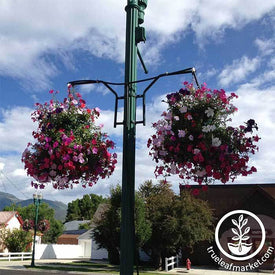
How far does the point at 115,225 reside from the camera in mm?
25188

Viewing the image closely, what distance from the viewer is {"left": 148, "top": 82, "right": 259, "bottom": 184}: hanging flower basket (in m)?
3.88

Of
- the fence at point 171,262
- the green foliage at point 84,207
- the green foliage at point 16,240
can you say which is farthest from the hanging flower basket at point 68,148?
the green foliage at point 84,207

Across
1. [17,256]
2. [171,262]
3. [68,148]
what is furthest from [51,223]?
[68,148]

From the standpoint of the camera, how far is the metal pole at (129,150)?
11.3 feet

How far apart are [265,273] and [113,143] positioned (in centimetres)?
2518

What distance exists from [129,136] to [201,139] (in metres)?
0.83

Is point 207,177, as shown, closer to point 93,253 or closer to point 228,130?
point 228,130

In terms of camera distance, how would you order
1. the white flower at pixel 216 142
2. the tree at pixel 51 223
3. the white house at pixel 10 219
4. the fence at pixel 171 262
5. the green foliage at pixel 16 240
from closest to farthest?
the white flower at pixel 216 142 < the fence at pixel 171 262 < the green foliage at pixel 16 240 < the white house at pixel 10 219 < the tree at pixel 51 223

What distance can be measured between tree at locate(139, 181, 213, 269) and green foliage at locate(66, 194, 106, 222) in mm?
66179

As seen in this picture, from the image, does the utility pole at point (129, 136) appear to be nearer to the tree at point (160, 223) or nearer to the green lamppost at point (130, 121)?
the green lamppost at point (130, 121)

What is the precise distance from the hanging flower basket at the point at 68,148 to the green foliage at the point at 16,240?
3509cm

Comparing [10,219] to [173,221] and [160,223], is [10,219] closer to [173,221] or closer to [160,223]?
[160,223]

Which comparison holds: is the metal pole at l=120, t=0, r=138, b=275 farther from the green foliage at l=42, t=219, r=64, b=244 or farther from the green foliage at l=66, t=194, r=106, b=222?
the green foliage at l=66, t=194, r=106, b=222

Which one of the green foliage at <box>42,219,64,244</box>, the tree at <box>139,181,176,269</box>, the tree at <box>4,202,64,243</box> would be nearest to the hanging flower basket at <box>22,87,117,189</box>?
the tree at <box>139,181,176,269</box>
